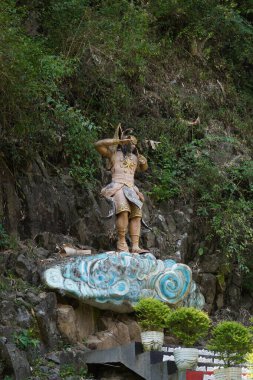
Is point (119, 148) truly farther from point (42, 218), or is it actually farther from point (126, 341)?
point (126, 341)

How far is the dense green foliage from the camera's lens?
14680mm

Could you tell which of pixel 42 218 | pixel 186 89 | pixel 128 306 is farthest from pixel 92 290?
pixel 186 89

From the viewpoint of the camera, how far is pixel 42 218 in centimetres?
1473

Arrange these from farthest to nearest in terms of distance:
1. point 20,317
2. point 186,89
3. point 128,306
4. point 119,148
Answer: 1. point 186,89
2. point 119,148
3. point 128,306
4. point 20,317

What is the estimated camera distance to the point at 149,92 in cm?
1853

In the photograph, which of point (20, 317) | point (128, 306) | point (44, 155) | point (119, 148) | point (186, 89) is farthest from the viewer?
point (186, 89)

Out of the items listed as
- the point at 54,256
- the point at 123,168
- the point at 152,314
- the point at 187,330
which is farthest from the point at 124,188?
the point at 187,330

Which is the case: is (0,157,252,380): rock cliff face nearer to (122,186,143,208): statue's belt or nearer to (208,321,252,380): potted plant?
(122,186,143,208): statue's belt

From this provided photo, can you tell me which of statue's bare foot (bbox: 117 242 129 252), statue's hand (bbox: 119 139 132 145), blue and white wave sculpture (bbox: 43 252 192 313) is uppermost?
statue's hand (bbox: 119 139 132 145)

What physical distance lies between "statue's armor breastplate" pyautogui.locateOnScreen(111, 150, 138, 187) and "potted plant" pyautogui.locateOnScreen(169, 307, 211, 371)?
3.26 metres

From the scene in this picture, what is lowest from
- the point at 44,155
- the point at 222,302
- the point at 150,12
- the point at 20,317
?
the point at 222,302

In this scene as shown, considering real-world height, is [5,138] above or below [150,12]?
below

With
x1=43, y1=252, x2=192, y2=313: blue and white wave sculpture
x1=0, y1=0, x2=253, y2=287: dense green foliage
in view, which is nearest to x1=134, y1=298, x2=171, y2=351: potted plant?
x1=43, y1=252, x2=192, y2=313: blue and white wave sculpture

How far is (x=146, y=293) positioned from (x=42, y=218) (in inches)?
97.9
